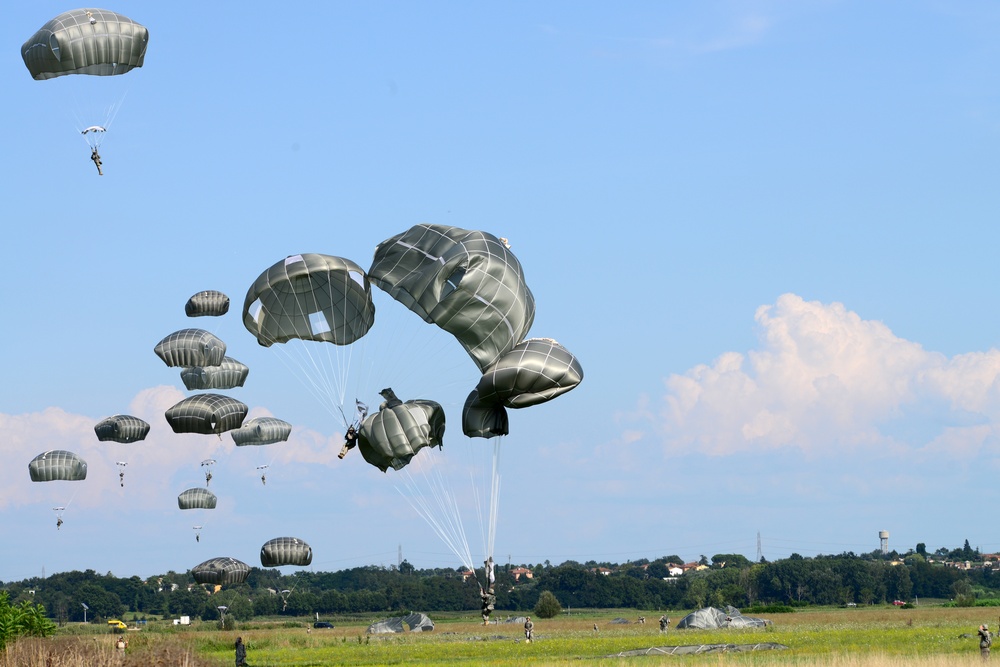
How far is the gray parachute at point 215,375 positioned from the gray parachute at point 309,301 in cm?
2549

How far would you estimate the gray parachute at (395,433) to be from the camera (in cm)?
3697

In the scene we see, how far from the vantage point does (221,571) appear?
68.1 m

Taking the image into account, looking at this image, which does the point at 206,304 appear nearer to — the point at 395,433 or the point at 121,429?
the point at 121,429

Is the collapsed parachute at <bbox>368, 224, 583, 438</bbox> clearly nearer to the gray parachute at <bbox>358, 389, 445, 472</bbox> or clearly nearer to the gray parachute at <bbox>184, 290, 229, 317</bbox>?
the gray parachute at <bbox>358, 389, 445, 472</bbox>

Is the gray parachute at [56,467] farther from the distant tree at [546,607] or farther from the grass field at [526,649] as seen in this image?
the distant tree at [546,607]

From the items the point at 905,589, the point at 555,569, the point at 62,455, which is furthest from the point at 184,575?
the point at 62,455

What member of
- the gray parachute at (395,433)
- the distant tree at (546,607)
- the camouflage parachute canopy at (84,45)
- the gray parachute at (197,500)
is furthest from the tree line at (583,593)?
the gray parachute at (395,433)

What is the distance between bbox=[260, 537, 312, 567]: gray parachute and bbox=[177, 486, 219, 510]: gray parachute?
335 inches

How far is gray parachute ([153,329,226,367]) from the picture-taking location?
2442 inches

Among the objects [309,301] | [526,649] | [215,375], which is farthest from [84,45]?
[526,649]

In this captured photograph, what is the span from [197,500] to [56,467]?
8338mm

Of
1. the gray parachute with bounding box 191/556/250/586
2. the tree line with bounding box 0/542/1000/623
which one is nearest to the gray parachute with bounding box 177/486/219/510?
the gray parachute with bounding box 191/556/250/586

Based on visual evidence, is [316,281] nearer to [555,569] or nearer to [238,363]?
[238,363]

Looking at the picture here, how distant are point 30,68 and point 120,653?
2284 centimetres
